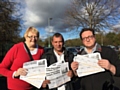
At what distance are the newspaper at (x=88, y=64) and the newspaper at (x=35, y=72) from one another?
1.75 feet

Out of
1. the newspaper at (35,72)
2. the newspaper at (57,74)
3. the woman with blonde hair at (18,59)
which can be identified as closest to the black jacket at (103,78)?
the newspaper at (57,74)

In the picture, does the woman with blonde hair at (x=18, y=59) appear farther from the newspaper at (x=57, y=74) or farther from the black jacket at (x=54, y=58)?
the newspaper at (x=57, y=74)

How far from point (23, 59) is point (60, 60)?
0.59 metres

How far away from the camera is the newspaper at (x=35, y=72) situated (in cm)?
275

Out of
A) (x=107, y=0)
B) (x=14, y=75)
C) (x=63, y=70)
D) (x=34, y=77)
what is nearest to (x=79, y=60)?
(x=63, y=70)

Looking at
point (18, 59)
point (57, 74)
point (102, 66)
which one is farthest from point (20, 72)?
point (102, 66)

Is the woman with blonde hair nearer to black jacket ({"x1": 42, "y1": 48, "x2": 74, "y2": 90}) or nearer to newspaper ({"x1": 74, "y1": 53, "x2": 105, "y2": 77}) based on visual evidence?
black jacket ({"x1": 42, "y1": 48, "x2": 74, "y2": 90})

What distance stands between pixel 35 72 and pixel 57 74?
338 millimetres

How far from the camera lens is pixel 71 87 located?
9.96ft

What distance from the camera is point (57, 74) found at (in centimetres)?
280

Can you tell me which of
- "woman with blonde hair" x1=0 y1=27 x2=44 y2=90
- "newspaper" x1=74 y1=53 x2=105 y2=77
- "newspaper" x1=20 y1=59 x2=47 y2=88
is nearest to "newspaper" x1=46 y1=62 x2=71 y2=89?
"newspaper" x1=20 y1=59 x2=47 y2=88

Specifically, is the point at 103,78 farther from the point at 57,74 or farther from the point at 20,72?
the point at 20,72

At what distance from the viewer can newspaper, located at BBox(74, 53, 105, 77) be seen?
8.64 feet

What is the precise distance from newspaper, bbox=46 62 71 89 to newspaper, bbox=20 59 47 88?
88 mm
